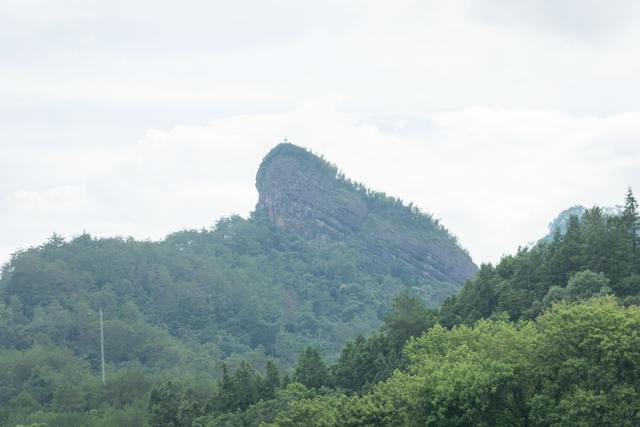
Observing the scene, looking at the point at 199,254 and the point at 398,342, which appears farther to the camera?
the point at 199,254

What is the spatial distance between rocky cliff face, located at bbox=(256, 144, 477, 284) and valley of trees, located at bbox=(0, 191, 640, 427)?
8.59 ft

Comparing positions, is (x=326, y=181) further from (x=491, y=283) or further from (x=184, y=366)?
(x=491, y=283)

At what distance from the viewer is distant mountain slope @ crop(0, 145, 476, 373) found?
92.2m

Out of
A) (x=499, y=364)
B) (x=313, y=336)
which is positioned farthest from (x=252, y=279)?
(x=499, y=364)

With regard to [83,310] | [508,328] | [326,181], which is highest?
[326,181]

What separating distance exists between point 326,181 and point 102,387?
62922 millimetres

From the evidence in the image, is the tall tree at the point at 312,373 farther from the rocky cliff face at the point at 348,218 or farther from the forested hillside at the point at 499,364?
the rocky cliff face at the point at 348,218

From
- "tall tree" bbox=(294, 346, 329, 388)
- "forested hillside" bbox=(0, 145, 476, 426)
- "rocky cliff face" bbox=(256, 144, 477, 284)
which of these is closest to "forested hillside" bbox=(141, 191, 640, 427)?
"tall tree" bbox=(294, 346, 329, 388)

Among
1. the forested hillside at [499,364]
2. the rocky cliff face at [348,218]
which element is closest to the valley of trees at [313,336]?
the forested hillside at [499,364]

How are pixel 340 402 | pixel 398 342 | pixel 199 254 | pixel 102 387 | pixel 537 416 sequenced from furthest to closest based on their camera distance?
pixel 199 254 → pixel 102 387 → pixel 398 342 → pixel 340 402 → pixel 537 416

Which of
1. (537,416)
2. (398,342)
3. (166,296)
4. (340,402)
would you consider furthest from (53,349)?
(537,416)

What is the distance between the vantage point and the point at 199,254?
12069 centimetres

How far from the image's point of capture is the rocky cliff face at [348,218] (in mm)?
130000

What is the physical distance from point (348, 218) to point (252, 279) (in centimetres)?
1839
